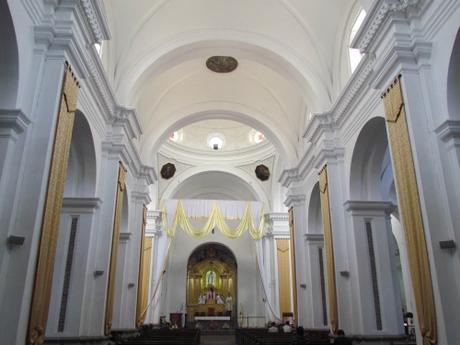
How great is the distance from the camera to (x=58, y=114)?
5961 mm

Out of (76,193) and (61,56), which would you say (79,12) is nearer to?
(61,56)

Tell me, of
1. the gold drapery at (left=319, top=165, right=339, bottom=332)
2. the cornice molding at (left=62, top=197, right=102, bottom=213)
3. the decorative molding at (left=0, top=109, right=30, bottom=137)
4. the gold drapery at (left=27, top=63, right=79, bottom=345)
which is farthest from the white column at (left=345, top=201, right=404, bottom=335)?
the decorative molding at (left=0, top=109, right=30, bottom=137)

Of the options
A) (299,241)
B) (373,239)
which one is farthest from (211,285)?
(373,239)

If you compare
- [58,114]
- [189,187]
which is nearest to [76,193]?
[58,114]

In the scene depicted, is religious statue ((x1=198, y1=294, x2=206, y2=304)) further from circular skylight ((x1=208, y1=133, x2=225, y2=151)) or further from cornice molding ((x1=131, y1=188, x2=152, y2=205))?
cornice molding ((x1=131, y1=188, x2=152, y2=205))

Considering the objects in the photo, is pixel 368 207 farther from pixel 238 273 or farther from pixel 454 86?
pixel 238 273

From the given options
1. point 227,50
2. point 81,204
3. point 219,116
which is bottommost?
point 81,204

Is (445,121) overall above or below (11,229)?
above

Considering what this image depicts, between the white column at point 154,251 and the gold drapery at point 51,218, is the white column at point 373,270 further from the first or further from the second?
the white column at point 154,251

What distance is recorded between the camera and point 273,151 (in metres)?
20.6

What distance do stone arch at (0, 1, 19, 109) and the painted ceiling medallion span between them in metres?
8.89

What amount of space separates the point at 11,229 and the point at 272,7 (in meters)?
8.22

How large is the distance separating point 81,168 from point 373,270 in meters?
6.71

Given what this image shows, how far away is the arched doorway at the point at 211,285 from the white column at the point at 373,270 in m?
14.6
